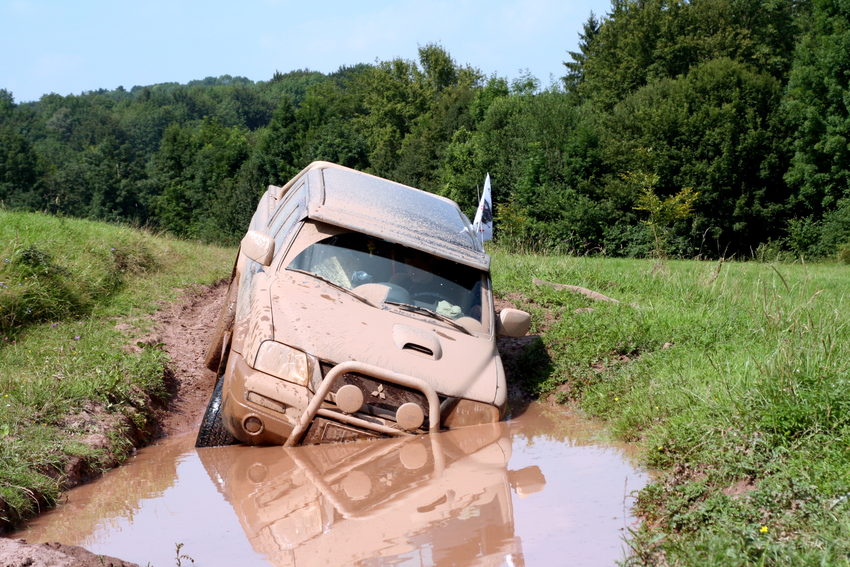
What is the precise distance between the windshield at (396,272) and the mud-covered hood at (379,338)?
193mm

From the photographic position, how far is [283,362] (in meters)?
5.77

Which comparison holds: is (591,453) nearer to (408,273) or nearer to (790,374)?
(790,374)

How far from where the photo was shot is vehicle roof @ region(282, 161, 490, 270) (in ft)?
22.7

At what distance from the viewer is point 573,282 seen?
11.8 m

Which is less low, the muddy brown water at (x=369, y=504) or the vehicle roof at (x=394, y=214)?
the vehicle roof at (x=394, y=214)

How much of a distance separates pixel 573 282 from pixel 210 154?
7437 cm

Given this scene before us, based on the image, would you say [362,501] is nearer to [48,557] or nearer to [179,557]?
[179,557]

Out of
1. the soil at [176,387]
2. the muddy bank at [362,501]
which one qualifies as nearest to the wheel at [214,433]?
the muddy bank at [362,501]

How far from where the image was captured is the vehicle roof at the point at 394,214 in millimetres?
6906

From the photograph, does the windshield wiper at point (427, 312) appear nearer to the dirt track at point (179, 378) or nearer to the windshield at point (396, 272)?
the windshield at point (396, 272)

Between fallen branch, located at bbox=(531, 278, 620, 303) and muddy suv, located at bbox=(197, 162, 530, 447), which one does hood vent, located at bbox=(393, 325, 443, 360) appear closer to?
muddy suv, located at bbox=(197, 162, 530, 447)

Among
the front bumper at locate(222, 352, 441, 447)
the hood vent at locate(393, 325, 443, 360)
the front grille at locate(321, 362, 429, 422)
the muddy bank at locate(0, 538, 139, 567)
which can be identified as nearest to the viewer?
the muddy bank at locate(0, 538, 139, 567)

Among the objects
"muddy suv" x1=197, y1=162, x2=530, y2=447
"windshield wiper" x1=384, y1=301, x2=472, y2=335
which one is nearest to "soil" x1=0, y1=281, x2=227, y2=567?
"muddy suv" x1=197, y1=162, x2=530, y2=447

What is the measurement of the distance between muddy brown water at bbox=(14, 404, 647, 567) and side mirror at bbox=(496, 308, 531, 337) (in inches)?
37.4
